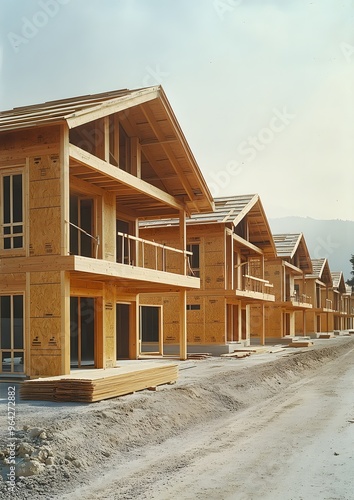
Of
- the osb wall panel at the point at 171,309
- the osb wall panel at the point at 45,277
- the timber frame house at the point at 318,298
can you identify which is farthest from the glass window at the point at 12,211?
the timber frame house at the point at 318,298

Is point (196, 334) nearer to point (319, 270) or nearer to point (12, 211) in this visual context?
point (12, 211)

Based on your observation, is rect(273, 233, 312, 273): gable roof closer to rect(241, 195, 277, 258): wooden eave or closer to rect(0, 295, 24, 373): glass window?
rect(241, 195, 277, 258): wooden eave

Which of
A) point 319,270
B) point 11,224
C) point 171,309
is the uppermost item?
point 11,224

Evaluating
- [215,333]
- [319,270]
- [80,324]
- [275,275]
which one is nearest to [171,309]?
[215,333]

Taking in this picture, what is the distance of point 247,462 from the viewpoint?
32.4ft

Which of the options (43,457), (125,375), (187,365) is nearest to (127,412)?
(125,375)

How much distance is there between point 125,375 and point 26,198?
16.9 ft

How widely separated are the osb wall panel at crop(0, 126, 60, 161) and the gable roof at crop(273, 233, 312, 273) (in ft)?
104

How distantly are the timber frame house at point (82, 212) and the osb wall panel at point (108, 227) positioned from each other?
0.10 feet

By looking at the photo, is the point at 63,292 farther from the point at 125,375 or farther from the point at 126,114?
the point at 126,114

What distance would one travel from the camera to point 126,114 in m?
20.5

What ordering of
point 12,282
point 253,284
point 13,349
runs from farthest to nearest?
1. point 253,284
2. point 13,349
3. point 12,282

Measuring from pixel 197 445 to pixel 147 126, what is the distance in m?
12.4

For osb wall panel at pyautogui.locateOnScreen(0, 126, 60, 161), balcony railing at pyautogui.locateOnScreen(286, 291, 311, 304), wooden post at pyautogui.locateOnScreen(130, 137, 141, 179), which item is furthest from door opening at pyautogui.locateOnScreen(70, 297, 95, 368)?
balcony railing at pyautogui.locateOnScreen(286, 291, 311, 304)
